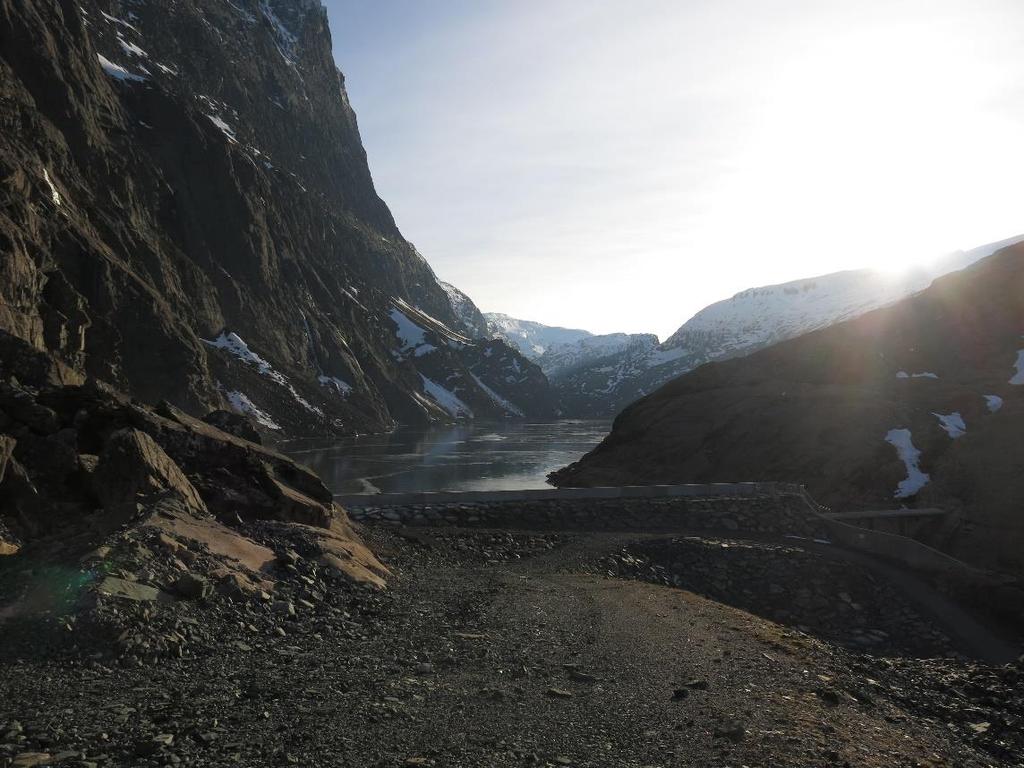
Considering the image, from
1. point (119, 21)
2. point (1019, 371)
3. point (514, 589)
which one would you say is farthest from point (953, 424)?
point (119, 21)

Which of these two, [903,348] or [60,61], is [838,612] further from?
[60,61]

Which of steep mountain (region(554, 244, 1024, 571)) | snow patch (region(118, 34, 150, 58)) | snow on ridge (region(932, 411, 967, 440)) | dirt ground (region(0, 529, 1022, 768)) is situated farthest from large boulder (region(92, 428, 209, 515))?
snow patch (region(118, 34, 150, 58))

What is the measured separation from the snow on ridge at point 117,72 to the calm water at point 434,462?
87.1 m

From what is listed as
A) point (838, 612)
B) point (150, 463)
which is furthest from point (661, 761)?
point (838, 612)

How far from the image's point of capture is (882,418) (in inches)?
2361

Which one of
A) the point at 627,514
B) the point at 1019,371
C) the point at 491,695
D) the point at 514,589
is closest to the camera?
the point at 491,695

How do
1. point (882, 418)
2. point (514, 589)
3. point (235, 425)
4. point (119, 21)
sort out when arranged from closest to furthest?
point (514, 589), point (235, 425), point (882, 418), point (119, 21)

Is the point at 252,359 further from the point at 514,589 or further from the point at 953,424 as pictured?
the point at 514,589

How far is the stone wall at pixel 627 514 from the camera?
104 ft

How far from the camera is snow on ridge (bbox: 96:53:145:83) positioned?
150 m

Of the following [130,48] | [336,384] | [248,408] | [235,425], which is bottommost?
[235,425]

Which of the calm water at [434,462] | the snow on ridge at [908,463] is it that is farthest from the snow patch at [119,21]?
the snow on ridge at [908,463]

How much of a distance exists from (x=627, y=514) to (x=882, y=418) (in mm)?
35728

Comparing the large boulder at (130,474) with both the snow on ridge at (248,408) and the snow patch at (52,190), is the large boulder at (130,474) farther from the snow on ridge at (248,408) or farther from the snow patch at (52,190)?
the snow on ridge at (248,408)
